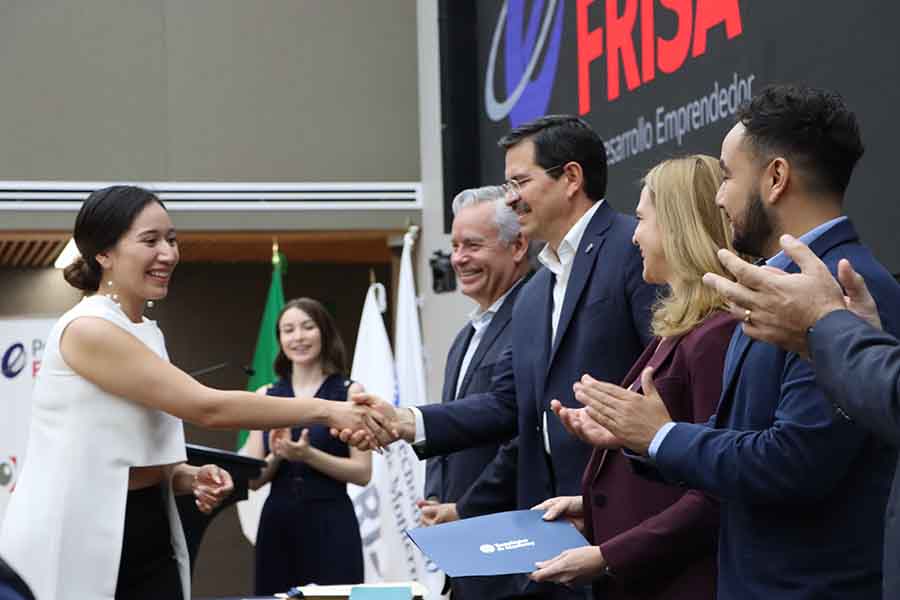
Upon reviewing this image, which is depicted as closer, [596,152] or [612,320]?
[612,320]

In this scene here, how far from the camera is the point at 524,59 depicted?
646 centimetres

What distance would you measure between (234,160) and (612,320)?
6042 mm

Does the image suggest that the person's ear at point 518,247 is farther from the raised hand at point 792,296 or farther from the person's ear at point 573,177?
the raised hand at point 792,296


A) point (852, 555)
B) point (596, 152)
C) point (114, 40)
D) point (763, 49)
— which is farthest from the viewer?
point (114, 40)

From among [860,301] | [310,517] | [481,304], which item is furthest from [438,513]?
[310,517]

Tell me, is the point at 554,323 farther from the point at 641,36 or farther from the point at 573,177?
the point at 641,36

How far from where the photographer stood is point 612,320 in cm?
316

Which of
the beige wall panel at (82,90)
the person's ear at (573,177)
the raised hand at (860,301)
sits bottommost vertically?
the raised hand at (860,301)

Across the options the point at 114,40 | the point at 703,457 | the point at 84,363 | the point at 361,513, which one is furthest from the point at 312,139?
the point at 703,457

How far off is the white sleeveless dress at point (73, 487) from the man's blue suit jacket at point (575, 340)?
884 mm

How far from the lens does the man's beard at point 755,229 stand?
2.24 meters

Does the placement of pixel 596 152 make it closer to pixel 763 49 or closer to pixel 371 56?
pixel 763 49

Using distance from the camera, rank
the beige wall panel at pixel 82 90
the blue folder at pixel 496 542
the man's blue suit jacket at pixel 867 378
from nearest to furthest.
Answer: the man's blue suit jacket at pixel 867 378 → the blue folder at pixel 496 542 → the beige wall panel at pixel 82 90

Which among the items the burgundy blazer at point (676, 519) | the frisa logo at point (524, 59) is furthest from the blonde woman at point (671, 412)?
the frisa logo at point (524, 59)
